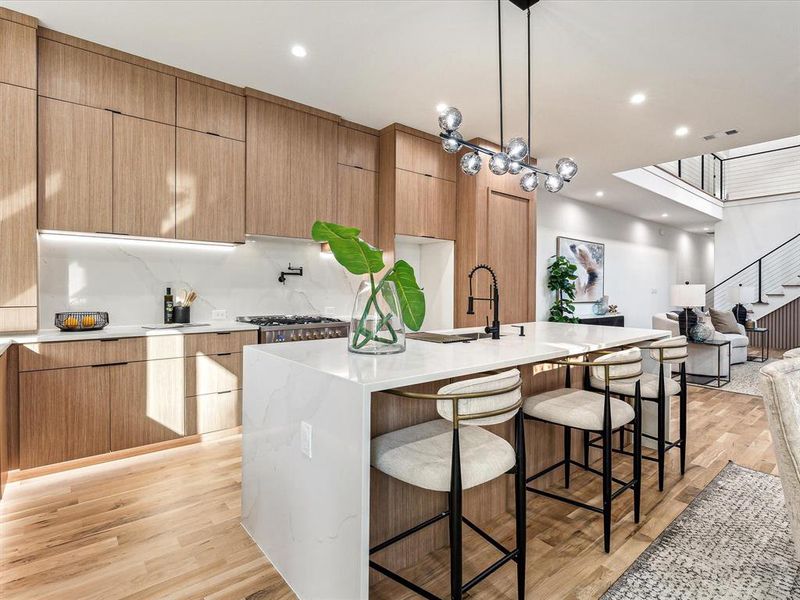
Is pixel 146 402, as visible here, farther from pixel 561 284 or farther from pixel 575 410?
pixel 561 284

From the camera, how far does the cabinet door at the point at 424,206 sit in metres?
4.35

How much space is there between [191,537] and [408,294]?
159cm

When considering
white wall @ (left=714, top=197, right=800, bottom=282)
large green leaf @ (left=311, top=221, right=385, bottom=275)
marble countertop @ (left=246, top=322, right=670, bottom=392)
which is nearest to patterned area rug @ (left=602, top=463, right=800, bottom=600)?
marble countertop @ (left=246, top=322, right=670, bottom=392)

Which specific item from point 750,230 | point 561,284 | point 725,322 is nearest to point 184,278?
point 561,284

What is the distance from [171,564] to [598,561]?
1.87m

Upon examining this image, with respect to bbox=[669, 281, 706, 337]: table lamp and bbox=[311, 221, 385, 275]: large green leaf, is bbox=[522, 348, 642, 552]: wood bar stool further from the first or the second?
bbox=[669, 281, 706, 337]: table lamp

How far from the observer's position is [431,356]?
1871 millimetres

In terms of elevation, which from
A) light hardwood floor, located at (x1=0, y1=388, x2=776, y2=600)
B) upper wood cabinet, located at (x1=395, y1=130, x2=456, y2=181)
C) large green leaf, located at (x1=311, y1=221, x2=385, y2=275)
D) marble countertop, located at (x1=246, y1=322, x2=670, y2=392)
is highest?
upper wood cabinet, located at (x1=395, y1=130, x2=456, y2=181)

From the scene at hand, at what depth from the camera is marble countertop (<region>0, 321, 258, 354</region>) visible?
8.73ft

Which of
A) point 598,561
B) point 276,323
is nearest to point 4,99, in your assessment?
point 276,323

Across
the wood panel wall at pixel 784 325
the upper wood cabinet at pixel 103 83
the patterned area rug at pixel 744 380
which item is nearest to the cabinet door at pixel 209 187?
the upper wood cabinet at pixel 103 83

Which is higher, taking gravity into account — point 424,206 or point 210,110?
point 210,110

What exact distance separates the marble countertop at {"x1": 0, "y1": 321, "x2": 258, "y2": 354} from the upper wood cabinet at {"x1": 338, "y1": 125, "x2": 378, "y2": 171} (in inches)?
75.0

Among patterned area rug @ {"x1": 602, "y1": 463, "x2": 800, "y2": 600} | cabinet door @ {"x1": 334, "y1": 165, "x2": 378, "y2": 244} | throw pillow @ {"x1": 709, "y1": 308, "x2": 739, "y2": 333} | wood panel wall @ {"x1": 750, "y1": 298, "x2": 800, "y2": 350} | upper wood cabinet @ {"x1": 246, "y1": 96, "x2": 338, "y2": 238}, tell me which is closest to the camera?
patterned area rug @ {"x1": 602, "y1": 463, "x2": 800, "y2": 600}
